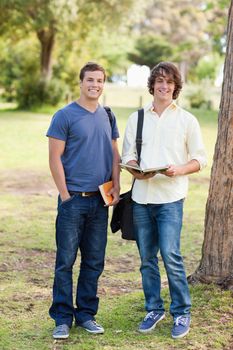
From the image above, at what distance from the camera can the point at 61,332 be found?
4824mm

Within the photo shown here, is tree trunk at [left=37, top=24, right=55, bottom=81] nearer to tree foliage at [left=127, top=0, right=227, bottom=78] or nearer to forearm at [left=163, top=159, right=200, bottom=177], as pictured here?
forearm at [left=163, top=159, right=200, bottom=177]

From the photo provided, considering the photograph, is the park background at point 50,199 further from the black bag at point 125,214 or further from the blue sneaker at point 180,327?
the black bag at point 125,214

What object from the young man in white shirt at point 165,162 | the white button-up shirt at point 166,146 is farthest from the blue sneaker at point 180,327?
the white button-up shirt at point 166,146

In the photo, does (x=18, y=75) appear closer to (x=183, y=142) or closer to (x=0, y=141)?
(x=0, y=141)

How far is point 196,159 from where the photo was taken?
4680 mm

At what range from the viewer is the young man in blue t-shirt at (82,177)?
15.1 ft

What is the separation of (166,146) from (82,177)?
2.07ft

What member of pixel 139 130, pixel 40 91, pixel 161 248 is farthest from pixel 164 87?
pixel 40 91

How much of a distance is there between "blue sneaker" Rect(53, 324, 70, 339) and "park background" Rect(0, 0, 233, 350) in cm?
6

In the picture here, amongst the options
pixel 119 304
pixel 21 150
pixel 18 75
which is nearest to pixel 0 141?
pixel 21 150

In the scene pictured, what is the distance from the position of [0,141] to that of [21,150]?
1996mm

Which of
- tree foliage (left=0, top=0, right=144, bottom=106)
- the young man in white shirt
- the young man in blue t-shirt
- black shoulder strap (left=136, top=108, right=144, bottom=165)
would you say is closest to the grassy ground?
the young man in blue t-shirt

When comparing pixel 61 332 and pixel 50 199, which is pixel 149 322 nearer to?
pixel 61 332

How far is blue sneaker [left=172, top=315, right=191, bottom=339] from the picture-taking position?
484cm
